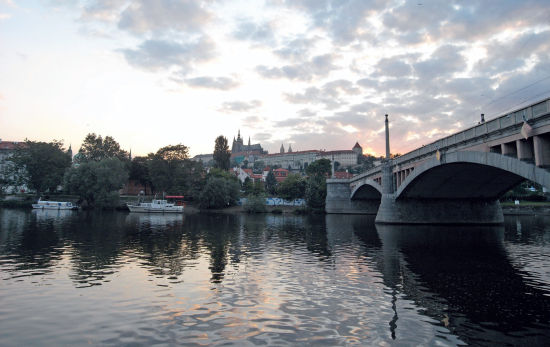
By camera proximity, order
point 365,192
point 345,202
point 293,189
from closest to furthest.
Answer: point 365,192 → point 345,202 → point 293,189

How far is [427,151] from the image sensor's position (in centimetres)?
3909

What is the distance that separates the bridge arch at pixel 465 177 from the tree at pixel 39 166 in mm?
95731

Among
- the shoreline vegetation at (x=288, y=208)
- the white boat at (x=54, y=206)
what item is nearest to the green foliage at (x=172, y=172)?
the shoreline vegetation at (x=288, y=208)

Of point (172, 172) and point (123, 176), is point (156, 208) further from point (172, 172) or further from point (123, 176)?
point (172, 172)

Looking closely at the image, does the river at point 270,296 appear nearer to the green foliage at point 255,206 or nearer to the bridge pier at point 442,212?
the bridge pier at point 442,212

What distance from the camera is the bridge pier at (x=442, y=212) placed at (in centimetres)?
5044

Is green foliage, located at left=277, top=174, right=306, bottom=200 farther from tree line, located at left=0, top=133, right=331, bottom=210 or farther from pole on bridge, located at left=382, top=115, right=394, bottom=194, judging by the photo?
pole on bridge, located at left=382, top=115, right=394, bottom=194

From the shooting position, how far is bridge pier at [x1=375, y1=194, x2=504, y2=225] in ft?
165

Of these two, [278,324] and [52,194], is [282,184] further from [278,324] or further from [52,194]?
[278,324]

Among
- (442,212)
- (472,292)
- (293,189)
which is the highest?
(293,189)

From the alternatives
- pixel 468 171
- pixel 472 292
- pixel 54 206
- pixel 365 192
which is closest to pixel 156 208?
pixel 54 206

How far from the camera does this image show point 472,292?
1534cm

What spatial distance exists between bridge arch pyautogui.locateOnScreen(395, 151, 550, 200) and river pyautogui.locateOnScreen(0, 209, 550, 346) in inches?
270

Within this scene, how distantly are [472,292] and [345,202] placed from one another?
67.7 meters
